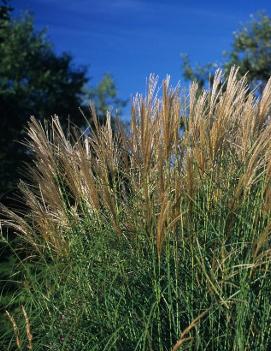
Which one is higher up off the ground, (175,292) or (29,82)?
(29,82)

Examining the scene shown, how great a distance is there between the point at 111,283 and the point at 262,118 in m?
1.12

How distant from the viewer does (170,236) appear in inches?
133

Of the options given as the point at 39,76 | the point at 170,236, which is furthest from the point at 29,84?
the point at 170,236

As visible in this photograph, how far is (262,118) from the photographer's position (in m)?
3.55

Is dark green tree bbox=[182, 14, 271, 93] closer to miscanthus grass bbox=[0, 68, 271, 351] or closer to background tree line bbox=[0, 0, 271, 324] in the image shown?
background tree line bbox=[0, 0, 271, 324]

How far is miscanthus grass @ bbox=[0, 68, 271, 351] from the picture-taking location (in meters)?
3.21

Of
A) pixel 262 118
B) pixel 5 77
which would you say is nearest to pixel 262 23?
pixel 5 77

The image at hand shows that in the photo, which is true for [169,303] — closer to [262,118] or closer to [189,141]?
[189,141]

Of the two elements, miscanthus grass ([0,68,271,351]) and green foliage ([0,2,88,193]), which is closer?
miscanthus grass ([0,68,271,351])

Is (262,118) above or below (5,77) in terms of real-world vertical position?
below

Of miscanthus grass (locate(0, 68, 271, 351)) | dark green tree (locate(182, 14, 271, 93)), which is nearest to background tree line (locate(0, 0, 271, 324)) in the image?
dark green tree (locate(182, 14, 271, 93))

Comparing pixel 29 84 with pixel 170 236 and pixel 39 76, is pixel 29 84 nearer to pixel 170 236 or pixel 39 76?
pixel 39 76

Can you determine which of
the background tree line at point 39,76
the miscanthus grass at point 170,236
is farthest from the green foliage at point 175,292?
the background tree line at point 39,76

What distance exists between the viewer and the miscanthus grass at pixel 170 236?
321cm
